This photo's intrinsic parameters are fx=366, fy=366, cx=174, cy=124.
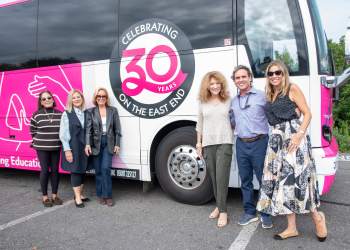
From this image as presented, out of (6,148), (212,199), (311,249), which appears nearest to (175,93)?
(212,199)

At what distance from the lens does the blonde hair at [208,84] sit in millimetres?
3961

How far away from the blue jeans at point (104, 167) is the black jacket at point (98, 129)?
63 millimetres

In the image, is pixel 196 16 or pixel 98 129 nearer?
pixel 196 16

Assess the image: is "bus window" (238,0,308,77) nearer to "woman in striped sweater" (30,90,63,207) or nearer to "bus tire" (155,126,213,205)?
"bus tire" (155,126,213,205)

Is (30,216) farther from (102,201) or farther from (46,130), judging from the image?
(46,130)

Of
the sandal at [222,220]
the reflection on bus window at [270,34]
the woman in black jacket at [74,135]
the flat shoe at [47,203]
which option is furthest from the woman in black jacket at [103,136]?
the reflection on bus window at [270,34]

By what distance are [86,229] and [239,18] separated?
2.94m

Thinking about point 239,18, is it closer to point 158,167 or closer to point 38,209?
point 158,167

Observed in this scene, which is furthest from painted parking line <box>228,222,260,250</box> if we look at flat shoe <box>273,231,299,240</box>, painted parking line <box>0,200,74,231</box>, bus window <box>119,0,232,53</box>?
painted parking line <box>0,200,74,231</box>

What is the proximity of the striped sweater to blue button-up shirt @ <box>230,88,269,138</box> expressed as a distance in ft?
8.21

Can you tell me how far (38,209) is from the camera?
16.1ft

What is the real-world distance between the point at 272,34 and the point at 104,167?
2678 mm

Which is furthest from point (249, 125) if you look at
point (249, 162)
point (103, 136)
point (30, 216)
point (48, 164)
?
point (30, 216)

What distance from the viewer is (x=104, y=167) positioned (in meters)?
4.86
